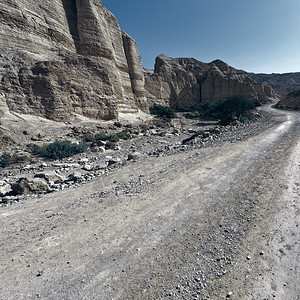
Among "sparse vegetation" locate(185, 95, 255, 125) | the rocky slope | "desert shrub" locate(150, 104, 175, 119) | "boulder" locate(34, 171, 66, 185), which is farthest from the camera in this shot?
the rocky slope

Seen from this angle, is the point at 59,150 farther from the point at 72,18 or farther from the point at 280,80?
the point at 280,80

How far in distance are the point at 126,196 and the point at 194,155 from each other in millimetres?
4312

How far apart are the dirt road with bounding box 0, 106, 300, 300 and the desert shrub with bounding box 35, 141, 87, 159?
17.6 ft

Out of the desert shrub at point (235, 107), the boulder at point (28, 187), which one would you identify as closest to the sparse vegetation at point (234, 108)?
the desert shrub at point (235, 107)

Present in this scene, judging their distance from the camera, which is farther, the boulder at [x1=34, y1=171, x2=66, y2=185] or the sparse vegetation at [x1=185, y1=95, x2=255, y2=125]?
the sparse vegetation at [x1=185, y1=95, x2=255, y2=125]

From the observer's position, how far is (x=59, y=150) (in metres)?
9.77

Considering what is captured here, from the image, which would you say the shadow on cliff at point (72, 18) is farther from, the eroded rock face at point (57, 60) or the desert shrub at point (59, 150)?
the desert shrub at point (59, 150)

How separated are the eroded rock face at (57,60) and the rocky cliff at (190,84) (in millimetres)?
18339

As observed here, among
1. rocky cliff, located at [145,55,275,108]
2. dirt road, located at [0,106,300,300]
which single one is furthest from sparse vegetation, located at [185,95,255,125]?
dirt road, located at [0,106,300,300]

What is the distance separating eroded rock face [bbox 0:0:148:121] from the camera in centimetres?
1409

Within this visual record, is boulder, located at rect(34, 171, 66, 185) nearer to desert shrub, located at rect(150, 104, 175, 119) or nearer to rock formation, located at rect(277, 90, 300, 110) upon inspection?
desert shrub, located at rect(150, 104, 175, 119)

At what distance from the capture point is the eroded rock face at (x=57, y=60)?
555 inches

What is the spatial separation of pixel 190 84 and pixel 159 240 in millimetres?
52442

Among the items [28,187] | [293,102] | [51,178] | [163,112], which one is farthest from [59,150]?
[293,102]
